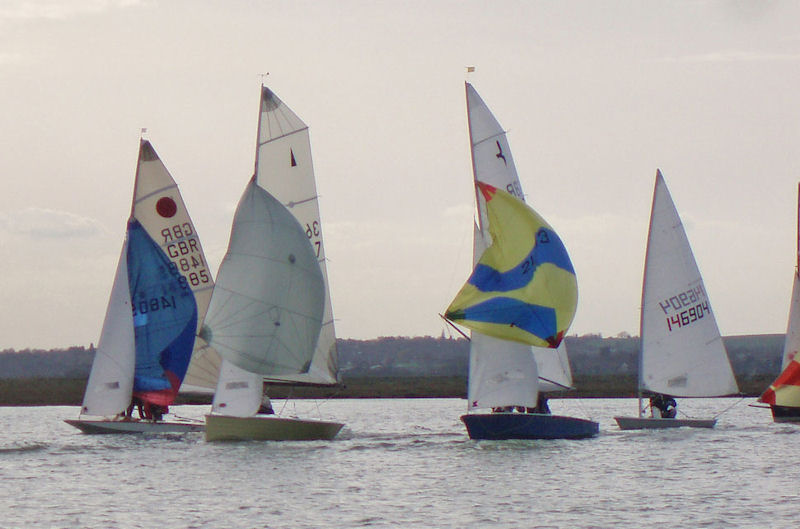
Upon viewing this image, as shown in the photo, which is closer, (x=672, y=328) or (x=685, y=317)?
(x=672, y=328)

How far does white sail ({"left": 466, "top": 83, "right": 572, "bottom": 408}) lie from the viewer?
43.6 meters

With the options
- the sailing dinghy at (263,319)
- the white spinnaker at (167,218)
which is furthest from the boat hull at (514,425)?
the white spinnaker at (167,218)

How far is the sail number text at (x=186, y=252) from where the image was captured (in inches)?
2162

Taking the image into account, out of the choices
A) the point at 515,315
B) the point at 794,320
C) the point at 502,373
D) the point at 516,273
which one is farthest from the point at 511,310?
the point at 794,320

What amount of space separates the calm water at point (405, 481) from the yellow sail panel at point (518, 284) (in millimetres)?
3826

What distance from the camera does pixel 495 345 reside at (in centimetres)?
4369

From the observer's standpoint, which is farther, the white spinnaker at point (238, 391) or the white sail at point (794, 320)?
the white sail at point (794, 320)

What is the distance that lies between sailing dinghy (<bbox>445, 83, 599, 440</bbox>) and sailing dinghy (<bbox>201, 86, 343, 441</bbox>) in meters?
4.84

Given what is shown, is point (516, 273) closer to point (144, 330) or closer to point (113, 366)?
point (144, 330)

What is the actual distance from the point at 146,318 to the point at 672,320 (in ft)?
63.4

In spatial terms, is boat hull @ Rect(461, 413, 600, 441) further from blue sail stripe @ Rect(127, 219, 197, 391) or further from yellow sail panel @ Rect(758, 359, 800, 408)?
yellow sail panel @ Rect(758, 359, 800, 408)

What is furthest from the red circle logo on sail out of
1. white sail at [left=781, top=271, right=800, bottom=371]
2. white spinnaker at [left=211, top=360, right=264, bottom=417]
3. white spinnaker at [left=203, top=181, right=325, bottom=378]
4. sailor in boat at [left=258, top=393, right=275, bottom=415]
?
white sail at [left=781, top=271, right=800, bottom=371]

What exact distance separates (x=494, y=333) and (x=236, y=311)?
8.00m

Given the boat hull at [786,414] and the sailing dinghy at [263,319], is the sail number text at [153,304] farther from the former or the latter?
the boat hull at [786,414]
